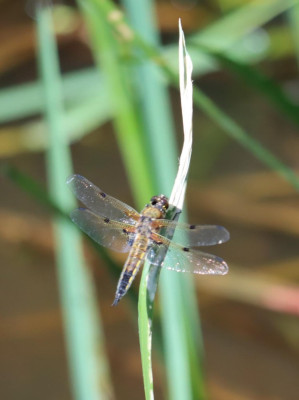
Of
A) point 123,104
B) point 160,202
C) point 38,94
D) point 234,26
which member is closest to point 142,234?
point 160,202

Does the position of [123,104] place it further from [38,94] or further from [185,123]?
[38,94]

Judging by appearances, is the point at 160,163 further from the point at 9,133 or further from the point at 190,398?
the point at 9,133

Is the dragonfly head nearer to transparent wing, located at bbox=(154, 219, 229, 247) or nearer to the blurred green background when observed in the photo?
transparent wing, located at bbox=(154, 219, 229, 247)

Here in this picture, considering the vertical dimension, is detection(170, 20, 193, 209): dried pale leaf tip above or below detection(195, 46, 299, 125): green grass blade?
below

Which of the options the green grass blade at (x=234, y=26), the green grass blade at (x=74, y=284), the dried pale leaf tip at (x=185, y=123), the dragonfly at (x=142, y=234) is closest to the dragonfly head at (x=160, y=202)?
the dragonfly at (x=142, y=234)

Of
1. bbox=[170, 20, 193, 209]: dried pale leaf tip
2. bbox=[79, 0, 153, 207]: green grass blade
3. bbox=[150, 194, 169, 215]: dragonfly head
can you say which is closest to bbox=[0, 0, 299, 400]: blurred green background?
bbox=[79, 0, 153, 207]: green grass blade

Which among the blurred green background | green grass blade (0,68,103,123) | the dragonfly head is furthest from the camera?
green grass blade (0,68,103,123)

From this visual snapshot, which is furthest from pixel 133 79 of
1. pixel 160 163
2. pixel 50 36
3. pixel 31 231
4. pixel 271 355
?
pixel 271 355
